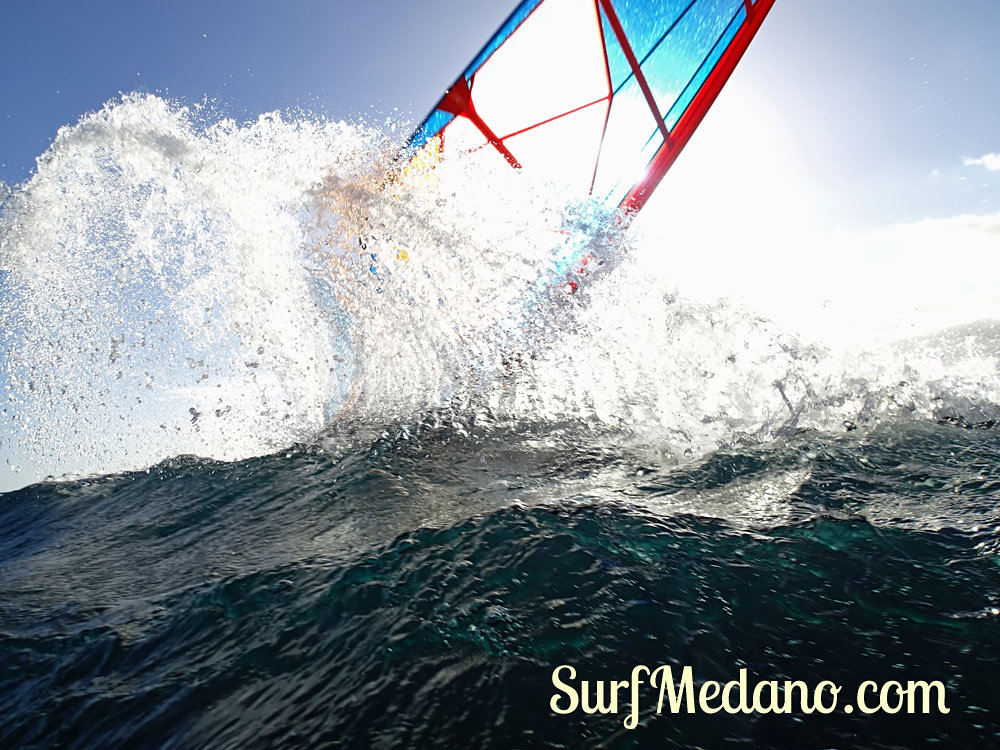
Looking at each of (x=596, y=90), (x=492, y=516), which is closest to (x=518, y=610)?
(x=492, y=516)

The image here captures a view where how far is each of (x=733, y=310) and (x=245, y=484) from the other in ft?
12.7

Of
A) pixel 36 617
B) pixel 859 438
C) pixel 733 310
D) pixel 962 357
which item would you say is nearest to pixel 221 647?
pixel 36 617

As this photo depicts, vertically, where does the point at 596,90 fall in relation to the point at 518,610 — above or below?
above

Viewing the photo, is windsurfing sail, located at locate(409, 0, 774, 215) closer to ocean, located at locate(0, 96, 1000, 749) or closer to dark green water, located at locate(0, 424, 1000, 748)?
ocean, located at locate(0, 96, 1000, 749)

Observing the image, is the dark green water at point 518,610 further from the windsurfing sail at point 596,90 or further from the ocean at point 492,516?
the windsurfing sail at point 596,90

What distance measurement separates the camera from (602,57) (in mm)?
5812

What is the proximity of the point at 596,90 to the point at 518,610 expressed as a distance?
6327mm

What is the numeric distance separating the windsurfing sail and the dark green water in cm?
417

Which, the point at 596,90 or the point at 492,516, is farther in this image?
the point at 596,90

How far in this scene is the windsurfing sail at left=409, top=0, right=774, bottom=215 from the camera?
528 cm

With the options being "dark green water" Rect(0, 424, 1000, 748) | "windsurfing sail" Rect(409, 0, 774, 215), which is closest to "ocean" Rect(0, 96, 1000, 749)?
"dark green water" Rect(0, 424, 1000, 748)

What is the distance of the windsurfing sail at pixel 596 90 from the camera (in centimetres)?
528

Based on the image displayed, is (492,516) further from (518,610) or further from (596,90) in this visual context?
(596,90)

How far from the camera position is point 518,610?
135cm
